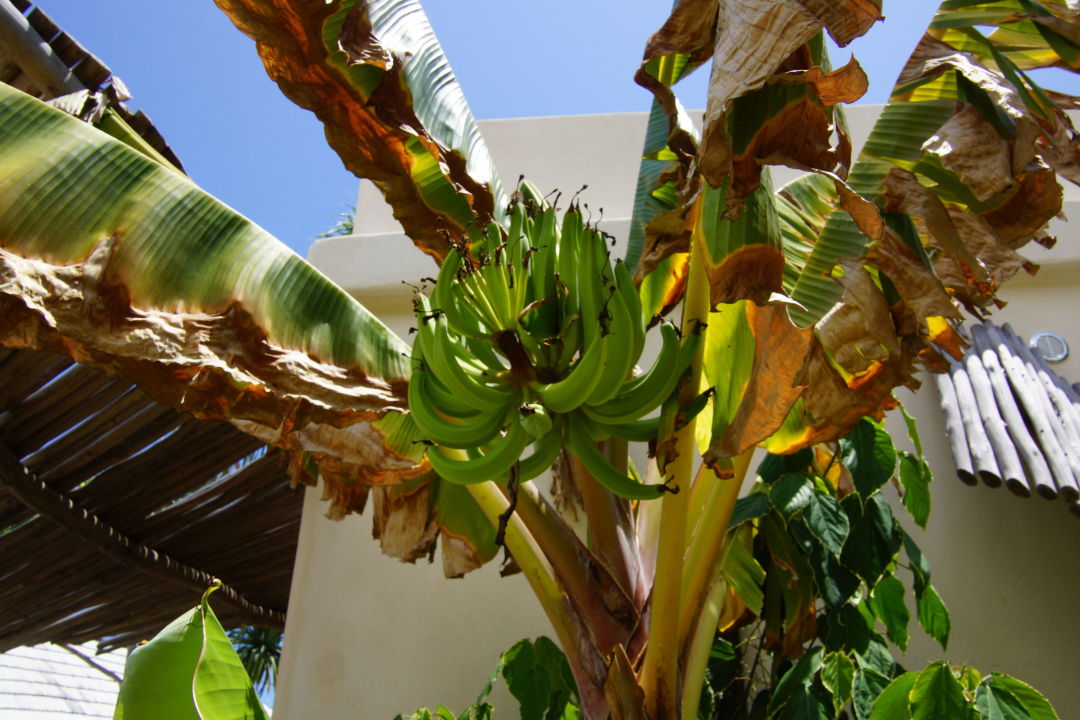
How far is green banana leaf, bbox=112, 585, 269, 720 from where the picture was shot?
1396 millimetres

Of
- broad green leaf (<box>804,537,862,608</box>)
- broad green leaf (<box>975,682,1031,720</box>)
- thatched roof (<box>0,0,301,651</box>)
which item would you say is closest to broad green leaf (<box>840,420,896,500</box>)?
broad green leaf (<box>804,537,862,608</box>)

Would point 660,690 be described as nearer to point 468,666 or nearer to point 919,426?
point 468,666

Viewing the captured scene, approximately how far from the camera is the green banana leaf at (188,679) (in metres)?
1.40

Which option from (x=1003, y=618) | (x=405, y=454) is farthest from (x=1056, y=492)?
(x=405, y=454)

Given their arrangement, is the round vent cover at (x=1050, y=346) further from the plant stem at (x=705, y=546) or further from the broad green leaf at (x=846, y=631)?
the plant stem at (x=705, y=546)

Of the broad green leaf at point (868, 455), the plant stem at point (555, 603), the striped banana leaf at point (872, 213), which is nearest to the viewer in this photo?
the striped banana leaf at point (872, 213)

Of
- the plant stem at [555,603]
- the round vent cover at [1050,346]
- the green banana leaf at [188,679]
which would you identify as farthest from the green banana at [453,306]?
the round vent cover at [1050,346]

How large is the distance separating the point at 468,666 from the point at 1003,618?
178cm

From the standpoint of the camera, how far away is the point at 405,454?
2.17 metres

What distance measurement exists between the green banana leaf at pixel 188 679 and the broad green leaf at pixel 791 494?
125cm

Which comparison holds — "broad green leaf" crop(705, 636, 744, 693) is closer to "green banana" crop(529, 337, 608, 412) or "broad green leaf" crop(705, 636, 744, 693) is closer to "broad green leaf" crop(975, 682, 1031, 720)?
"broad green leaf" crop(975, 682, 1031, 720)

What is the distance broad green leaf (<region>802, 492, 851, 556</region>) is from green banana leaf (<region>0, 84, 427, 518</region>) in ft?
3.21

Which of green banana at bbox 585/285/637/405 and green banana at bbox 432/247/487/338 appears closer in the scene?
green banana at bbox 585/285/637/405

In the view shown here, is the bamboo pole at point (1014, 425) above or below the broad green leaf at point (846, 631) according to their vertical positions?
below
